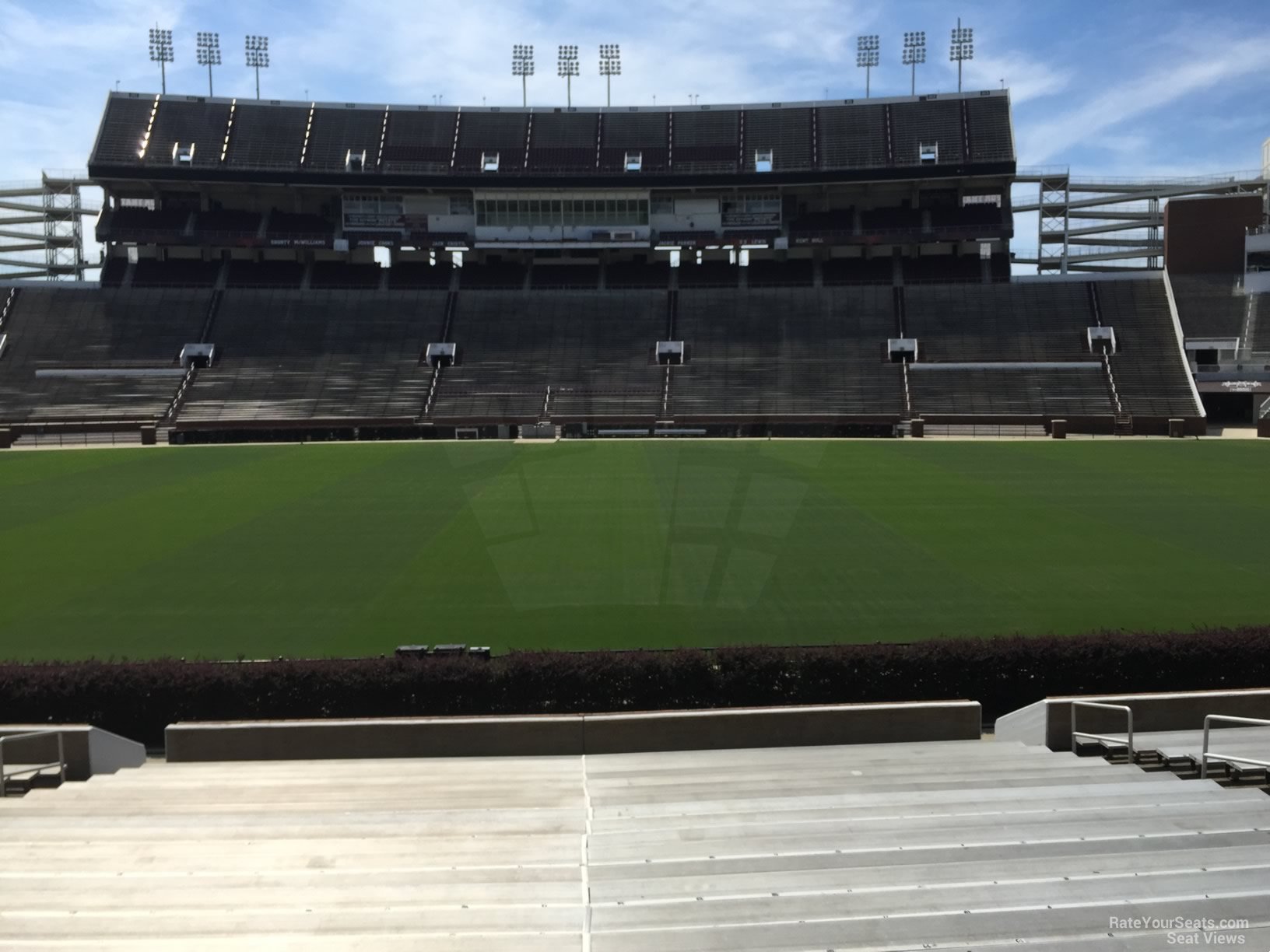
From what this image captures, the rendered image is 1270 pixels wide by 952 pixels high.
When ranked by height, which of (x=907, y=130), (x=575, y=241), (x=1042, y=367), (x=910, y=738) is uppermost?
(x=907, y=130)

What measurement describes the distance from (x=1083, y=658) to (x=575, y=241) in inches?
2387

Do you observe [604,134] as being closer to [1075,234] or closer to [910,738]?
[1075,234]

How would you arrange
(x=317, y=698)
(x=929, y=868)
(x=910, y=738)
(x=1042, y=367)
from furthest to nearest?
(x=1042, y=367) < (x=317, y=698) < (x=910, y=738) < (x=929, y=868)

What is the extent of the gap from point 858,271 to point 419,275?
33764 mm

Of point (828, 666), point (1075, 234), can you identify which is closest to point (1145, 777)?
point (828, 666)

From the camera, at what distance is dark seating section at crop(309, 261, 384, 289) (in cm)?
6738

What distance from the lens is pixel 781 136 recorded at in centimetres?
6856

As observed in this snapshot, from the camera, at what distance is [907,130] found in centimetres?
6725

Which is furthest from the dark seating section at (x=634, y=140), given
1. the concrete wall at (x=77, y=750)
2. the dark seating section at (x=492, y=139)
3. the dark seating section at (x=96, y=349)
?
the concrete wall at (x=77, y=750)

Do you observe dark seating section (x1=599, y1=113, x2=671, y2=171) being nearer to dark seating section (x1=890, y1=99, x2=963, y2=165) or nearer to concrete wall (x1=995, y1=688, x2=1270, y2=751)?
dark seating section (x1=890, y1=99, x2=963, y2=165)

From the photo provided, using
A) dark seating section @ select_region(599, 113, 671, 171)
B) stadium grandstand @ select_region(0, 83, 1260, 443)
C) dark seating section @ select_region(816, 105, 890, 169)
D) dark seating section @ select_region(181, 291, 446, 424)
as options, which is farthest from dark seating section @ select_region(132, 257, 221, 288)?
dark seating section @ select_region(816, 105, 890, 169)

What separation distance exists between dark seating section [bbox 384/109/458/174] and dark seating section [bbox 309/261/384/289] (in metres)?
7.80

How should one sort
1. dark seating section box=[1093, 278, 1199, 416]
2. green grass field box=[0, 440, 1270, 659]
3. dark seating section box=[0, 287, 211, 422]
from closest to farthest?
green grass field box=[0, 440, 1270, 659], dark seating section box=[1093, 278, 1199, 416], dark seating section box=[0, 287, 211, 422]

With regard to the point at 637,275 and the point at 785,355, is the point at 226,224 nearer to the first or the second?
the point at 637,275
